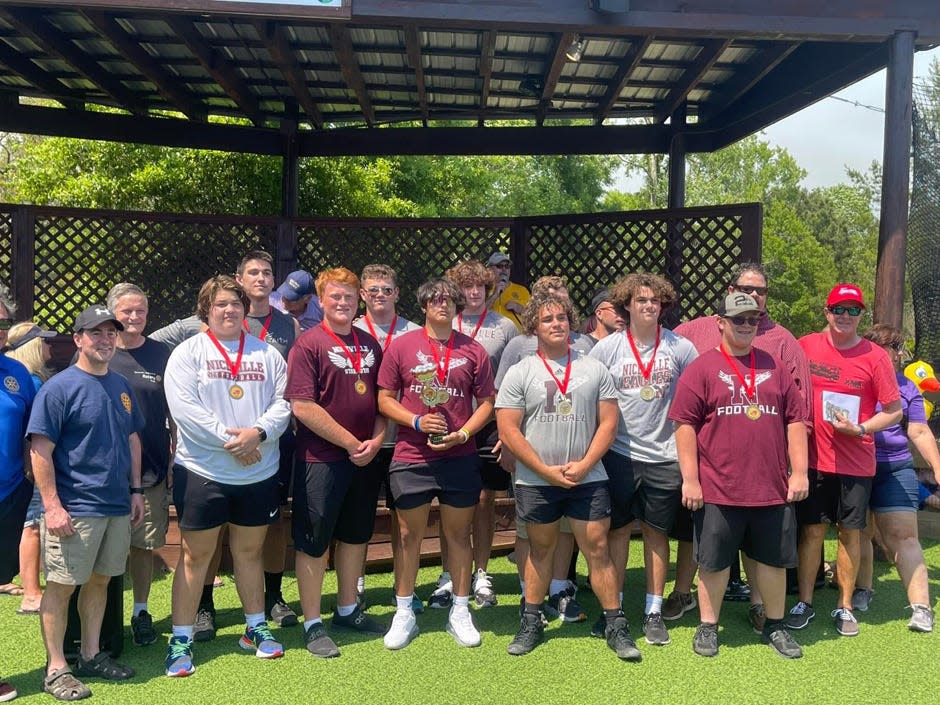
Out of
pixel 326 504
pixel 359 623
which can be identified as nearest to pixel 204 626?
pixel 359 623

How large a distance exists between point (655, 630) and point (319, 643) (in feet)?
5.50

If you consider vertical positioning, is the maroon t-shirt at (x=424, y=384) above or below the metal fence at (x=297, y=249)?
below

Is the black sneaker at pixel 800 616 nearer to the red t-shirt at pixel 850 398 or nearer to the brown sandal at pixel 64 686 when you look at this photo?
the red t-shirt at pixel 850 398

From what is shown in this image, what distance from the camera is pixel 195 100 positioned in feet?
27.9

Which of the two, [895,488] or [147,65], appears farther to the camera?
[147,65]

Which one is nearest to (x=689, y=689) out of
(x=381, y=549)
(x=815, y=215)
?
(x=381, y=549)

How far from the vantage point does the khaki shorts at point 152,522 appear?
4.43 metres

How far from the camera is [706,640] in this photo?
4293 mm

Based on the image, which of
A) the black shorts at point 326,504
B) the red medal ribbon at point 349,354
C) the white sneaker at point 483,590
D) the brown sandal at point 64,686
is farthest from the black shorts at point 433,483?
the brown sandal at point 64,686

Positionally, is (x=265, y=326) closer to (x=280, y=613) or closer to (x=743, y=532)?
(x=280, y=613)

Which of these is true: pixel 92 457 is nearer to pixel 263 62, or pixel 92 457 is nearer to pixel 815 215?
pixel 263 62

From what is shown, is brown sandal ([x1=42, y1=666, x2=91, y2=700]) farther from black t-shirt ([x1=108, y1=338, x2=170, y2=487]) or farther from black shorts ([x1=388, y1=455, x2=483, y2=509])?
black shorts ([x1=388, y1=455, x2=483, y2=509])

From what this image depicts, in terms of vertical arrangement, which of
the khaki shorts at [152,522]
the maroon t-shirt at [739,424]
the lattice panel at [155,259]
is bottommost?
the khaki shorts at [152,522]

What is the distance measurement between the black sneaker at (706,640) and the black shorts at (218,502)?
85.2 inches
